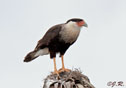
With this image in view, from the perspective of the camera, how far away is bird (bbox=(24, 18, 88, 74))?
8.58 metres

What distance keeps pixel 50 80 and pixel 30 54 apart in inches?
78.1

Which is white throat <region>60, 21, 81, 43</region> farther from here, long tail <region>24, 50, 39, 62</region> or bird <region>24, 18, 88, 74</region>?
long tail <region>24, 50, 39, 62</region>

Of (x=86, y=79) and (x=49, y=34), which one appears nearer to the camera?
→ (x=86, y=79)

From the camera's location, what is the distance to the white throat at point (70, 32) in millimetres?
8570

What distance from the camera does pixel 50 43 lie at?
8.98 metres

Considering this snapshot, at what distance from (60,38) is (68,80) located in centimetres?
162

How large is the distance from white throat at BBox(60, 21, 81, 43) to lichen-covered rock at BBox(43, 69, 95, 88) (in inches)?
44.0

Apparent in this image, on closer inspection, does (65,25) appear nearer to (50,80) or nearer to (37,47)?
(37,47)

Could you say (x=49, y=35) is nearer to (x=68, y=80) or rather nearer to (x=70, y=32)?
(x=70, y=32)

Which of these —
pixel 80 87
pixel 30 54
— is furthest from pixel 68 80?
pixel 30 54

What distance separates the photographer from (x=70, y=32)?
28.5ft

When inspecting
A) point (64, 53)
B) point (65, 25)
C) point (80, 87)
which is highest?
point (65, 25)

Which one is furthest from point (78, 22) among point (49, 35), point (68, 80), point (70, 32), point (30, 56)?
point (30, 56)

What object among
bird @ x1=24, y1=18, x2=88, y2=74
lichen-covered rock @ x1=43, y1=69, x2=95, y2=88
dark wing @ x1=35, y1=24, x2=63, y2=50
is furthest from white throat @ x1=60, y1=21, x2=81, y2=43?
lichen-covered rock @ x1=43, y1=69, x2=95, y2=88
